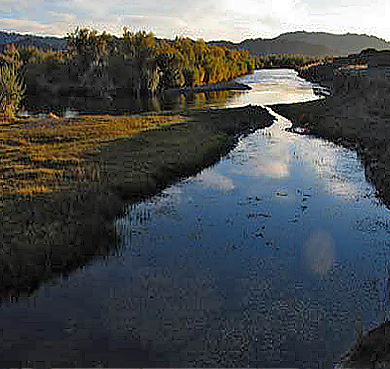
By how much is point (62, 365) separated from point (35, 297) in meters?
4.42

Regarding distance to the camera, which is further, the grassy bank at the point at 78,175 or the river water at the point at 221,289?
the grassy bank at the point at 78,175

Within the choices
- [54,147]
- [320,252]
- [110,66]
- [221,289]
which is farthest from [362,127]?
[110,66]

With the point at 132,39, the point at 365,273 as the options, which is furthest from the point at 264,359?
the point at 132,39

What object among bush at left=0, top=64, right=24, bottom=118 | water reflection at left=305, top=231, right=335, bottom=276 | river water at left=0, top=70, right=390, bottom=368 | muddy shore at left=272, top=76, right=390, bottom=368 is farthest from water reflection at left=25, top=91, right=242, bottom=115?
water reflection at left=305, top=231, right=335, bottom=276

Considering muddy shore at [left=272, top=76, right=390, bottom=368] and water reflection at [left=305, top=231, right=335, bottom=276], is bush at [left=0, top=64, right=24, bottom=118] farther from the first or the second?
water reflection at [left=305, top=231, right=335, bottom=276]

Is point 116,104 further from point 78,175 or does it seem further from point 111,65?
point 78,175

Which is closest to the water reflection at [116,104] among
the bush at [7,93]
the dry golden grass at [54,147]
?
the bush at [7,93]

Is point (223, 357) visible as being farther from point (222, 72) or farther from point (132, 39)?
point (222, 72)

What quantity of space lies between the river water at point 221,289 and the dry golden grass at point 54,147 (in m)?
6.08

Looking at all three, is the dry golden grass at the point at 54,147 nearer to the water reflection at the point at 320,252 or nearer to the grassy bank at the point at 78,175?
the grassy bank at the point at 78,175

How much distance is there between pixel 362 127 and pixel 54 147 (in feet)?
114

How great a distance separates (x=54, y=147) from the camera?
39094 millimetres

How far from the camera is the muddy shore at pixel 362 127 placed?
1270 centimetres

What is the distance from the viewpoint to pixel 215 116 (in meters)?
64.5
